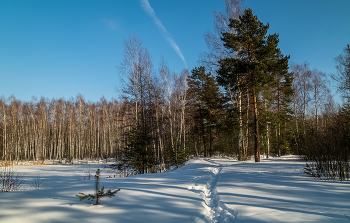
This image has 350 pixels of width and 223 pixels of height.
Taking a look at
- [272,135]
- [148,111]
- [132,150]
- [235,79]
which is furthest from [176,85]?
[272,135]

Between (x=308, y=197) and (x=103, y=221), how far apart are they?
4437 mm

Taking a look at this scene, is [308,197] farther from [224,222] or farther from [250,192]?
[224,222]

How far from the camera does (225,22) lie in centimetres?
1562

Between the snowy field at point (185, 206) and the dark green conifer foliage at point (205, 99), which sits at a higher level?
the dark green conifer foliage at point (205, 99)

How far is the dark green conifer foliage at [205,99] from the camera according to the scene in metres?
23.8

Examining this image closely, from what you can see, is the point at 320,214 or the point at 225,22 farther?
the point at 225,22

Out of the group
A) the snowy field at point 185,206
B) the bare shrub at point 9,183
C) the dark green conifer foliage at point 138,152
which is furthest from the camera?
the dark green conifer foliage at point 138,152

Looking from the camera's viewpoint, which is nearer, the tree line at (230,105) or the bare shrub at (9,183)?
the bare shrub at (9,183)

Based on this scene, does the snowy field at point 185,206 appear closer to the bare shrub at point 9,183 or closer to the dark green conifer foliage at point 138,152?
the bare shrub at point 9,183

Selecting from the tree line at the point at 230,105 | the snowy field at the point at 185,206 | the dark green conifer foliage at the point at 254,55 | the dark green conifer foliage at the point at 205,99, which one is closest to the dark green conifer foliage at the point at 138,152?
the tree line at the point at 230,105

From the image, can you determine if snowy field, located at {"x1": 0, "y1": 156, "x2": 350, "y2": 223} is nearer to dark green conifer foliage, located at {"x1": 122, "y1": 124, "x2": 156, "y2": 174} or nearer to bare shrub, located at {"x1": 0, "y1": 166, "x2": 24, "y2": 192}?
bare shrub, located at {"x1": 0, "y1": 166, "x2": 24, "y2": 192}

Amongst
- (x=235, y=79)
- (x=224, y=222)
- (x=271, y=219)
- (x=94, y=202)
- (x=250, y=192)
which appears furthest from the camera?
(x=235, y=79)

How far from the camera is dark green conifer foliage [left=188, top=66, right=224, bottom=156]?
2378 centimetres

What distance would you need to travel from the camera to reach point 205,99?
2405cm
